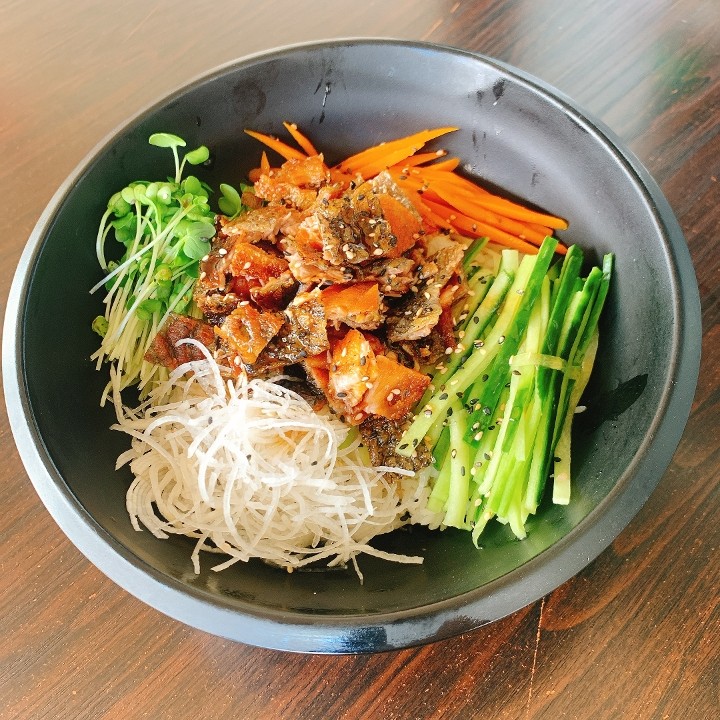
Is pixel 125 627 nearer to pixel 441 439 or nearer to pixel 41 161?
pixel 441 439

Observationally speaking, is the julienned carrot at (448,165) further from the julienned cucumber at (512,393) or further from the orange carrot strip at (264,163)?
the orange carrot strip at (264,163)

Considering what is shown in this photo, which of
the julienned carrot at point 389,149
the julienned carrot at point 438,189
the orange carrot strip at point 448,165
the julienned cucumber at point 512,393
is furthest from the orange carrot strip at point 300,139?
the julienned cucumber at point 512,393

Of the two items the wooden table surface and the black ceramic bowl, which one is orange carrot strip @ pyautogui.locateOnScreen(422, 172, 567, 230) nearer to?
the black ceramic bowl

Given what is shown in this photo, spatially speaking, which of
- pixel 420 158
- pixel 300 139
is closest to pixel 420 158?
pixel 420 158

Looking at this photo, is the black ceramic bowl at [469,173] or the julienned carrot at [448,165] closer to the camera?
the black ceramic bowl at [469,173]

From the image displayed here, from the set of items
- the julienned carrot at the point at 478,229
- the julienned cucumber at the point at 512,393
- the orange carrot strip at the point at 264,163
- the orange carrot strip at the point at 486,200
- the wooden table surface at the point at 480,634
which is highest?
the orange carrot strip at the point at 486,200

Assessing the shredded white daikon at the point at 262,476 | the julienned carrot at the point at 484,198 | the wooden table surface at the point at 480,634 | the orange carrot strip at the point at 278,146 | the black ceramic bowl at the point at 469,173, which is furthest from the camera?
the orange carrot strip at the point at 278,146

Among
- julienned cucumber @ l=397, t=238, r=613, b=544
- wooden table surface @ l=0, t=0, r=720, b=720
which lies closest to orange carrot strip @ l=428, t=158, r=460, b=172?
julienned cucumber @ l=397, t=238, r=613, b=544

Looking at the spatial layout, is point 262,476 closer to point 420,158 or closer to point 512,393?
point 512,393
